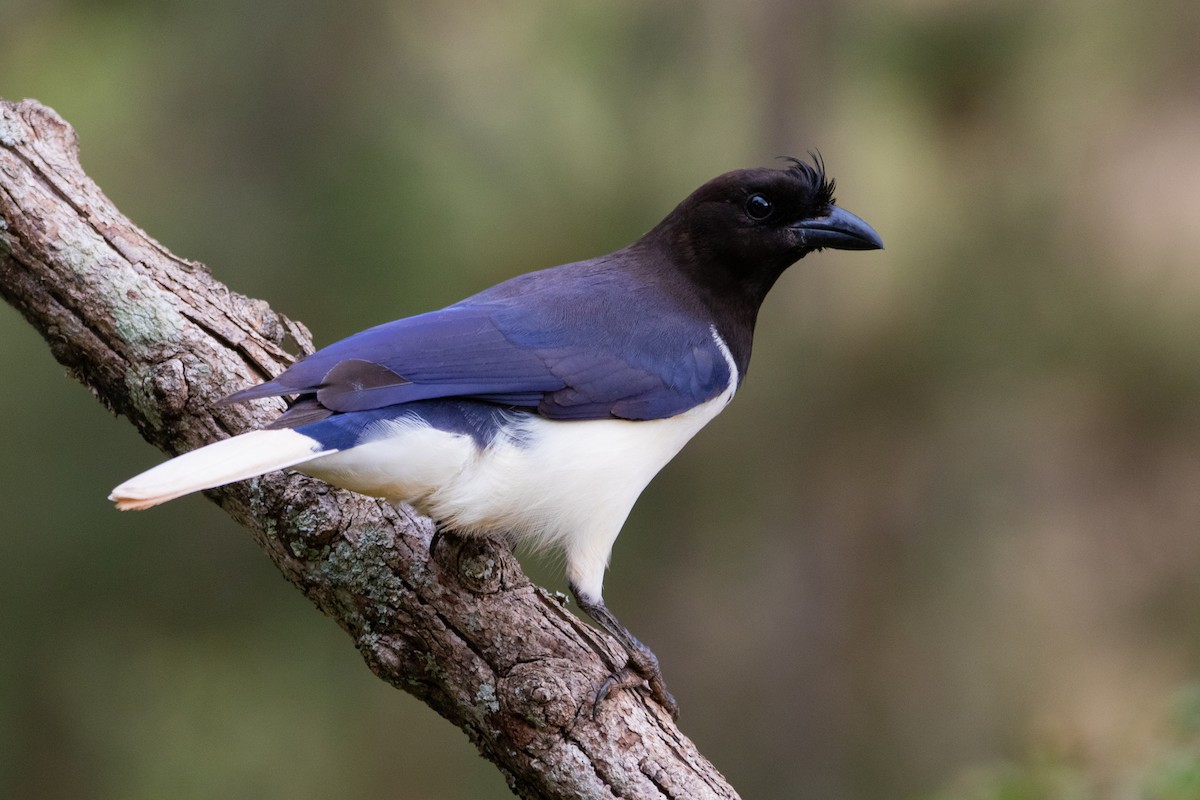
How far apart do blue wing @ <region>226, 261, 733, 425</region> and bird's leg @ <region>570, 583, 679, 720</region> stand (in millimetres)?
534

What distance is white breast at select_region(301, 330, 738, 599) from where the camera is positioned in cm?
312

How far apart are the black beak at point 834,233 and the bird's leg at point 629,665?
1.27 m

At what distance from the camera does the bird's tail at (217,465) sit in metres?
2.67

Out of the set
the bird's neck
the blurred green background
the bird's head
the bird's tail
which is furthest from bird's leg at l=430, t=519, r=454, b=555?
the blurred green background

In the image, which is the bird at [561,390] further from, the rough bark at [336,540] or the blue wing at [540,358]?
the rough bark at [336,540]

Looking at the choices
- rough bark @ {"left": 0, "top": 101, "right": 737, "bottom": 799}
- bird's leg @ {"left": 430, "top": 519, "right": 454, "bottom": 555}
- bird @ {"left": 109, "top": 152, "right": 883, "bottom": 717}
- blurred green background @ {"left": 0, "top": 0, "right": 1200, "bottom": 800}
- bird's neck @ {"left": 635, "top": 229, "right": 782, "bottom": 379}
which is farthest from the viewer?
blurred green background @ {"left": 0, "top": 0, "right": 1200, "bottom": 800}

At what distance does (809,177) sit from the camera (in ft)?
13.2

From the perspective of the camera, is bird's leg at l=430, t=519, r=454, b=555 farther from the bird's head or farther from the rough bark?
the bird's head

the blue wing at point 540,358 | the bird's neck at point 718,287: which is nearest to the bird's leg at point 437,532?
the blue wing at point 540,358

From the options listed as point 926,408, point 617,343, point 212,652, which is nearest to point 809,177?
point 617,343

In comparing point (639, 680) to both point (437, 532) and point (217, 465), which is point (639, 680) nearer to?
point (437, 532)

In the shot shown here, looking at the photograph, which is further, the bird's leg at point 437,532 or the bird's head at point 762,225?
the bird's head at point 762,225

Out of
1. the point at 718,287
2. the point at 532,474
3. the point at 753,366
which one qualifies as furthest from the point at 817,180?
the point at 753,366

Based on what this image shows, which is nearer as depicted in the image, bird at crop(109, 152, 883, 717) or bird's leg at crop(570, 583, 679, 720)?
bird at crop(109, 152, 883, 717)
